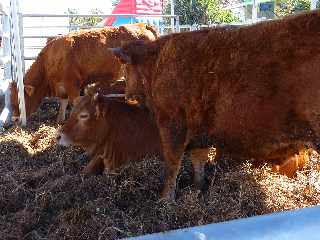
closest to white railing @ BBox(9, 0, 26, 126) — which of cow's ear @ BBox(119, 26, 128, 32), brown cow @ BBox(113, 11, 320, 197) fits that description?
cow's ear @ BBox(119, 26, 128, 32)

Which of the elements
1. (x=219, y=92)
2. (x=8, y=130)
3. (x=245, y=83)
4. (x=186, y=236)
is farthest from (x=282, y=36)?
(x=8, y=130)

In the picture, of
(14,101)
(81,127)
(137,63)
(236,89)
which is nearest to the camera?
(236,89)

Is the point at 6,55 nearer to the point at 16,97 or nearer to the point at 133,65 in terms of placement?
the point at 16,97

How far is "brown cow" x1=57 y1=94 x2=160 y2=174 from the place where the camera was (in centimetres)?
493

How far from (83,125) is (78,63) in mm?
3543

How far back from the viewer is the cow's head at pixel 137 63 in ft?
14.3

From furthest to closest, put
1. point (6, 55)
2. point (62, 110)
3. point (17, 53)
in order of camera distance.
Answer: point (6, 55)
point (62, 110)
point (17, 53)

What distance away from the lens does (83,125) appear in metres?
4.92

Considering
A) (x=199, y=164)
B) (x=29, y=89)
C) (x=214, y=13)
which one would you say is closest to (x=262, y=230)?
(x=199, y=164)

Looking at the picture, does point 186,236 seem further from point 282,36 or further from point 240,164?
point 240,164

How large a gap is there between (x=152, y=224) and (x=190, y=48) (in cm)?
150

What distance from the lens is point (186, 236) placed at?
0.85 metres

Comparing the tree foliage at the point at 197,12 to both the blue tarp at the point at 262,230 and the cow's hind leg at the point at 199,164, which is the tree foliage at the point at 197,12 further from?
the blue tarp at the point at 262,230

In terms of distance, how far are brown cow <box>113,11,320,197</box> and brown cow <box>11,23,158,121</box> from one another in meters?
3.70
